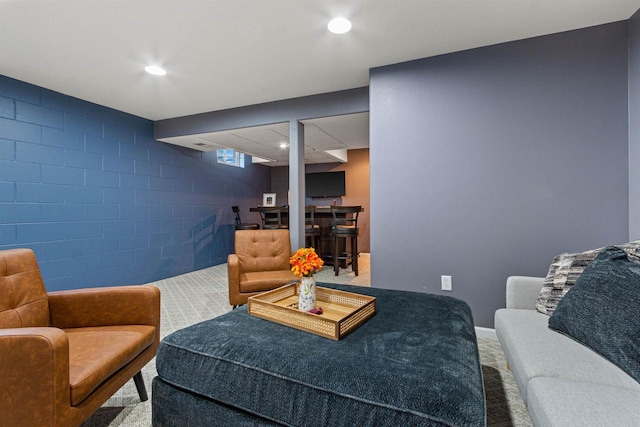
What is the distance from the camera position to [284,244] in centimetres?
336

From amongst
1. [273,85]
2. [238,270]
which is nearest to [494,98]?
[273,85]

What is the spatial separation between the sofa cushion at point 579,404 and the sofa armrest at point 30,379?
1.71 metres

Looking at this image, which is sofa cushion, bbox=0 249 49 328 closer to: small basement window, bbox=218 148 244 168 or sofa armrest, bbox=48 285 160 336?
sofa armrest, bbox=48 285 160 336

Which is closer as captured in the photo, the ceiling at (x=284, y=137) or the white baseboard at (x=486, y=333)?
the white baseboard at (x=486, y=333)

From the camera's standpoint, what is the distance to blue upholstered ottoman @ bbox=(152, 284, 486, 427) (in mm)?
910

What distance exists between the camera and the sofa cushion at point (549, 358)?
3.72ft

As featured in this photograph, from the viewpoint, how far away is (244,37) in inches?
90.2

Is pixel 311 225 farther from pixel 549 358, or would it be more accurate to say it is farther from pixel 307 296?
pixel 549 358

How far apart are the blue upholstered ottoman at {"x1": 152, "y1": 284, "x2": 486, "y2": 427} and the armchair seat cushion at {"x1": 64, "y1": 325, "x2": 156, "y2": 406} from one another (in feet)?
0.74

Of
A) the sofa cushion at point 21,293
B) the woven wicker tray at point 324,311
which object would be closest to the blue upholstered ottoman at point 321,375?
the woven wicker tray at point 324,311

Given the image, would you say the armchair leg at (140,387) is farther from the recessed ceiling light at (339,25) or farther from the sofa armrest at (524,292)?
the recessed ceiling light at (339,25)

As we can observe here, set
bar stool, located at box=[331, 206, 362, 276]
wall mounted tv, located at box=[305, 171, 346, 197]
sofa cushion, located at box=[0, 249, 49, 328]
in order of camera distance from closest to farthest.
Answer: sofa cushion, located at box=[0, 249, 49, 328]
bar stool, located at box=[331, 206, 362, 276]
wall mounted tv, located at box=[305, 171, 346, 197]

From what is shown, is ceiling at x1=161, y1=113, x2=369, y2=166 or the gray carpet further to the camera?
ceiling at x1=161, y1=113, x2=369, y2=166

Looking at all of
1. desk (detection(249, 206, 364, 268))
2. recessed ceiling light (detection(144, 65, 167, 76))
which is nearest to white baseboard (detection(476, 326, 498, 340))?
desk (detection(249, 206, 364, 268))
